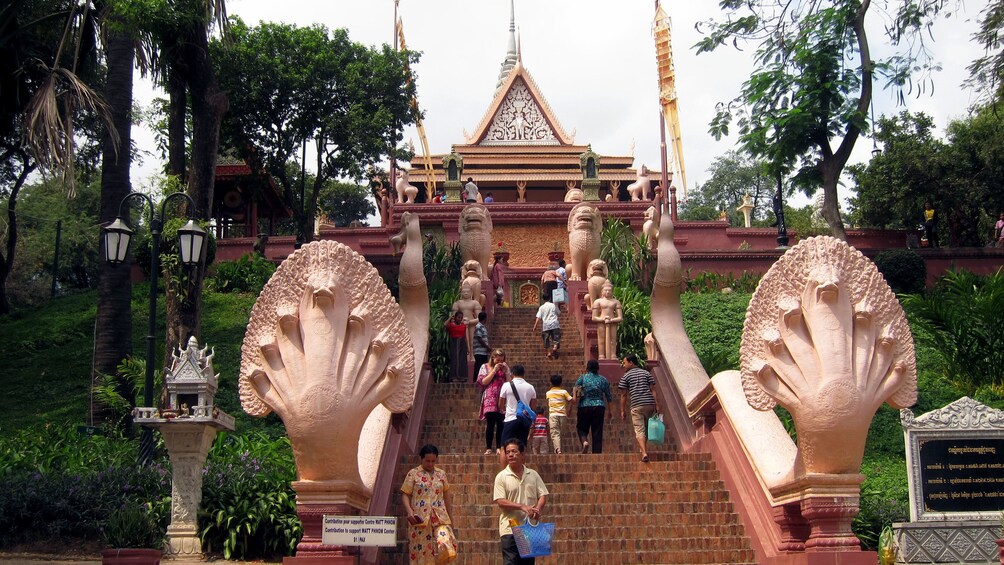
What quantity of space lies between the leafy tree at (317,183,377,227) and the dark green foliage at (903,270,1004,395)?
34540 mm

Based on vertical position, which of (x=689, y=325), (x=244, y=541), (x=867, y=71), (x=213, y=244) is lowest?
(x=244, y=541)

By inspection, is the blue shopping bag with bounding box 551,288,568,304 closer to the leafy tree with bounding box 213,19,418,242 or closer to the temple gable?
the leafy tree with bounding box 213,19,418,242

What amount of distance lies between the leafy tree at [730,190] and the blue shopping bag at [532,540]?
4447cm

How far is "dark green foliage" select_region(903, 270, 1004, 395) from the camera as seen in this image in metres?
15.1

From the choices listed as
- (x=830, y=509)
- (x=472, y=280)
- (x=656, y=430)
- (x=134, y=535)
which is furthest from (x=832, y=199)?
(x=134, y=535)

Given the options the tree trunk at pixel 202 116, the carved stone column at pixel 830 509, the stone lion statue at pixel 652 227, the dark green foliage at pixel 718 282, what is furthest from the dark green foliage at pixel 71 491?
the dark green foliage at pixel 718 282

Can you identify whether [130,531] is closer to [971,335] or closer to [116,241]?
[116,241]

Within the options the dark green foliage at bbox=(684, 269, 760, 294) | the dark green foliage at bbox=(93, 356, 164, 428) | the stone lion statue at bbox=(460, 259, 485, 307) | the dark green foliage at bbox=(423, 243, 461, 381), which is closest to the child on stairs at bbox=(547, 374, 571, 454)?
the stone lion statue at bbox=(460, 259, 485, 307)

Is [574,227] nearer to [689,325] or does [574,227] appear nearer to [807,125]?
[689,325]

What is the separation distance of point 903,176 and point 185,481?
24375 millimetres

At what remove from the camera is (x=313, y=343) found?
8266 millimetres

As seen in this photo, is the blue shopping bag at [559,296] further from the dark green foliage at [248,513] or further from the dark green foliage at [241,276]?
the dark green foliage at [241,276]

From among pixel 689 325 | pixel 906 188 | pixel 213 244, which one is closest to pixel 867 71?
pixel 689 325

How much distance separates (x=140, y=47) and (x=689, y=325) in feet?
32.9
